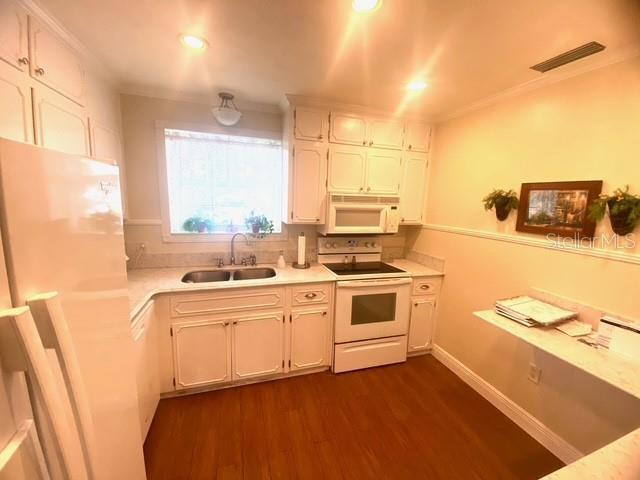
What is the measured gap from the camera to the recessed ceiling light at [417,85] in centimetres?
203

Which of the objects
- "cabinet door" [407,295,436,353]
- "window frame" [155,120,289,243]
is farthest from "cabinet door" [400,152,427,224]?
"window frame" [155,120,289,243]

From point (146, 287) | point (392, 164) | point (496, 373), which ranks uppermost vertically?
point (392, 164)

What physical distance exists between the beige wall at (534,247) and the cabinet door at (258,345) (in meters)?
1.72

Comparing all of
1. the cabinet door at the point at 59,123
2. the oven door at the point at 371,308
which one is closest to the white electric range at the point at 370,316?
the oven door at the point at 371,308

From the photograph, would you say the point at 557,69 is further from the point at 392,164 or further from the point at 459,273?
the point at 459,273

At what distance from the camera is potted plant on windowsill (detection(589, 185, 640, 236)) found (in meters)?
1.42

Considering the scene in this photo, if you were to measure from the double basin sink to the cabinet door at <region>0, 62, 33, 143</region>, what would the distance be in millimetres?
1461

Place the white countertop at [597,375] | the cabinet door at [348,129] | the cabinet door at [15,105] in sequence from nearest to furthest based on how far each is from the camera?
the white countertop at [597,375], the cabinet door at [15,105], the cabinet door at [348,129]

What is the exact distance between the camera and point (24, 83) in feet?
3.99

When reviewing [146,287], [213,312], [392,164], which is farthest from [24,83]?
[392,164]

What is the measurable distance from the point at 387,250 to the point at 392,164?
1.04 meters

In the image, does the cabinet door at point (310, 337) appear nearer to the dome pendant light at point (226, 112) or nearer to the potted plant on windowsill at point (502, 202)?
the potted plant on windowsill at point (502, 202)

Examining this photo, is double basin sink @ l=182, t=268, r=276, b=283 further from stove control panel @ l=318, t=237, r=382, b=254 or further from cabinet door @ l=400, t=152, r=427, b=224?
cabinet door @ l=400, t=152, r=427, b=224

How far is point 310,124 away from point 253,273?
1.53 metres
